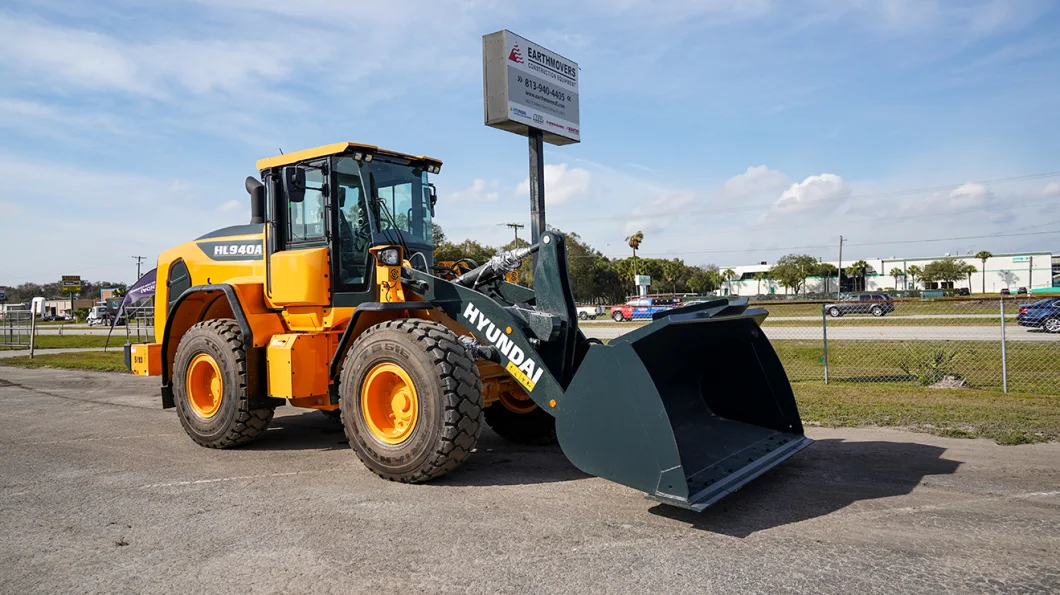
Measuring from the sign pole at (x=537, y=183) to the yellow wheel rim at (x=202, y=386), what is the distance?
374 cm

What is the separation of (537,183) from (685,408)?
2858mm

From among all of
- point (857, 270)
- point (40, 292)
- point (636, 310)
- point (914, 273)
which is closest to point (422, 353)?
point (636, 310)

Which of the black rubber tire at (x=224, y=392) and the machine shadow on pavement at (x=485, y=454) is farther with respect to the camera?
the black rubber tire at (x=224, y=392)

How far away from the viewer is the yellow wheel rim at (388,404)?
5.72m

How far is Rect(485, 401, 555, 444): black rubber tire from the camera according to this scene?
23.3ft

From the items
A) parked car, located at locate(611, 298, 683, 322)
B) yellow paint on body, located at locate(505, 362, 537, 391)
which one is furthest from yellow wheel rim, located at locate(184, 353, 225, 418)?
parked car, located at locate(611, 298, 683, 322)

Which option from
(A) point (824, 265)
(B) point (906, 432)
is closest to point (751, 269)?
(A) point (824, 265)

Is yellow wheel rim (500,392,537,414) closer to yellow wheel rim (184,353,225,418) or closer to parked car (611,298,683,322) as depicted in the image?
yellow wheel rim (184,353,225,418)

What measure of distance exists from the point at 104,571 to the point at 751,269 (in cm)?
11398

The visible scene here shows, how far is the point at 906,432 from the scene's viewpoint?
24.5 ft

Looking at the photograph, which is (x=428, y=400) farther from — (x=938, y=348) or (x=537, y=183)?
(x=938, y=348)

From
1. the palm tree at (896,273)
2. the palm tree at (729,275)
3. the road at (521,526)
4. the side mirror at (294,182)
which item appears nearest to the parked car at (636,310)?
the road at (521,526)

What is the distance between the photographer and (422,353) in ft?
17.9

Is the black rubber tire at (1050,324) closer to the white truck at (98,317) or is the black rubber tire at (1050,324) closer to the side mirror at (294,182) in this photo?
the side mirror at (294,182)
